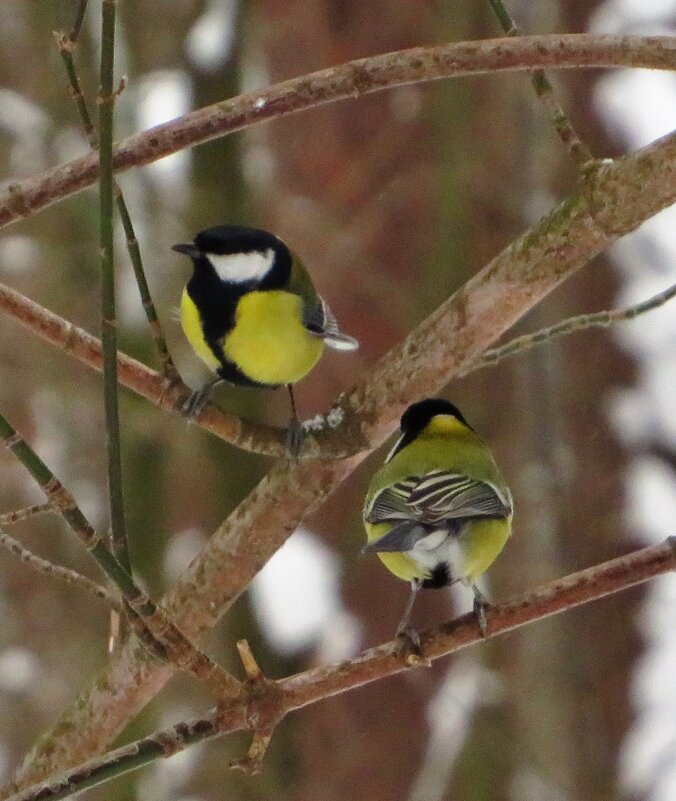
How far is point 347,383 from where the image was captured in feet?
16.2

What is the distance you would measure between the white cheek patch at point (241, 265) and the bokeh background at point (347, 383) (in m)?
1.18

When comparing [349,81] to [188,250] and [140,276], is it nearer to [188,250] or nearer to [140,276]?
[140,276]

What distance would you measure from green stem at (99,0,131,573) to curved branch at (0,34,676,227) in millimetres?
293

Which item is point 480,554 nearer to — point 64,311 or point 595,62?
point 595,62

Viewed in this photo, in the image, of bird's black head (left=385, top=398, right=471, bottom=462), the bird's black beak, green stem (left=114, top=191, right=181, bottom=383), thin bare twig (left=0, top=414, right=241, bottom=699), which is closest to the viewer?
thin bare twig (left=0, top=414, right=241, bottom=699)

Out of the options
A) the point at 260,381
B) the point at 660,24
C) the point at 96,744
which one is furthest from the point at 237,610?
the point at 660,24

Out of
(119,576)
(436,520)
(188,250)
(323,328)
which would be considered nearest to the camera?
(119,576)

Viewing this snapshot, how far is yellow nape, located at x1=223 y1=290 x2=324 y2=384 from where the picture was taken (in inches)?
96.5

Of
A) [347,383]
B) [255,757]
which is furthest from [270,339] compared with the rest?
[347,383]

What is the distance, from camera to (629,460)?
473cm

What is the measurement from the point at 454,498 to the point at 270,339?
0.53 m

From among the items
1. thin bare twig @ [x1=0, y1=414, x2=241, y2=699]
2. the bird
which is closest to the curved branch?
thin bare twig @ [x1=0, y1=414, x2=241, y2=699]

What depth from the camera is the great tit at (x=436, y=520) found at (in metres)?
2.12

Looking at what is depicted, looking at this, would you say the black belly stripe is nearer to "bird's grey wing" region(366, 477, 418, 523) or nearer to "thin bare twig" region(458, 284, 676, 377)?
"bird's grey wing" region(366, 477, 418, 523)
